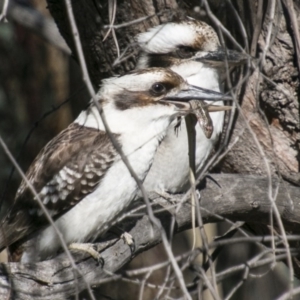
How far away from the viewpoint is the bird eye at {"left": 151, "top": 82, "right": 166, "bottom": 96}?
10.1ft

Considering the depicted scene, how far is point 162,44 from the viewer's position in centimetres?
363

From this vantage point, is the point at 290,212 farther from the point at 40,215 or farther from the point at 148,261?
the point at 148,261

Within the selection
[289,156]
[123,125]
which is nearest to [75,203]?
[123,125]

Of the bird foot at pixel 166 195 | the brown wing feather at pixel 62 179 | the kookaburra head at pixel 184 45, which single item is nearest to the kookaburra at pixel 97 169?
the brown wing feather at pixel 62 179

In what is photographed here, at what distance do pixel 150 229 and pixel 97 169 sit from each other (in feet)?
1.01

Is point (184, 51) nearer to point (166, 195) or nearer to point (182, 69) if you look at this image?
point (182, 69)

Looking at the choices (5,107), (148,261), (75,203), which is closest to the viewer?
(75,203)

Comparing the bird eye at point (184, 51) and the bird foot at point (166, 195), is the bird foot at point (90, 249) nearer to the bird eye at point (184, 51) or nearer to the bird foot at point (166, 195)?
the bird foot at point (166, 195)

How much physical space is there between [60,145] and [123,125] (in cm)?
27

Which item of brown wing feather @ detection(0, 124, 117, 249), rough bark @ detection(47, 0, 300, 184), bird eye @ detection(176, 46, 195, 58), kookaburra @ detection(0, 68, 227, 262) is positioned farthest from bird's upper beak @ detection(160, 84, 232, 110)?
bird eye @ detection(176, 46, 195, 58)

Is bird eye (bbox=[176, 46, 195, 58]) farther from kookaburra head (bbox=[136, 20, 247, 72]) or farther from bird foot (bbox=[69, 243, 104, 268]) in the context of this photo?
bird foot (bbox=[69, 243, 104, 268])

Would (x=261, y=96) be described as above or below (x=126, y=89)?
below

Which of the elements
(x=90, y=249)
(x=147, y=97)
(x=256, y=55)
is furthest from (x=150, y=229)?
(x=256, y=55)

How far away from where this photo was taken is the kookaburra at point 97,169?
9.93 feet
